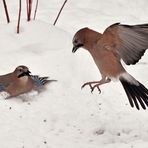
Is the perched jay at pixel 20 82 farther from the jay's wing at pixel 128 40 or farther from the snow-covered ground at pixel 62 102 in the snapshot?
the jay's wing at pixel 128 40

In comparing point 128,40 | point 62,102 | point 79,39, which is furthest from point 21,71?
point 128,40

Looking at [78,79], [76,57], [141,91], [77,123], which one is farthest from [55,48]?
[141,91]

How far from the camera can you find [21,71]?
4445 mm

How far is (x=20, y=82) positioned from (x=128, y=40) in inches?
50.8

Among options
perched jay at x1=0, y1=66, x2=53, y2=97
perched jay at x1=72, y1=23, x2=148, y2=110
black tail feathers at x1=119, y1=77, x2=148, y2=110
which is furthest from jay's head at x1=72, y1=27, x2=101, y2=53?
perched jay at x1=0, y1=66, x2=53, y2=97

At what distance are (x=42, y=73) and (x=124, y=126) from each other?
1087mm

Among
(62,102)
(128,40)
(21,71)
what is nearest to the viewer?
(128,40)

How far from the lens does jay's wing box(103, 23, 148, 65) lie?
11.4 feet

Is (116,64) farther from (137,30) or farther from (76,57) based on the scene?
(76,57)

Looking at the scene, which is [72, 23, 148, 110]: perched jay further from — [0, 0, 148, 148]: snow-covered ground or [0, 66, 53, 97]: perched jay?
[0, 66, 53, 97]: perched jay

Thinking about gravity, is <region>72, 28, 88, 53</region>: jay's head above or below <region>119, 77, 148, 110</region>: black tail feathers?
above

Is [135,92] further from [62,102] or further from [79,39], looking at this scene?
[62,102]

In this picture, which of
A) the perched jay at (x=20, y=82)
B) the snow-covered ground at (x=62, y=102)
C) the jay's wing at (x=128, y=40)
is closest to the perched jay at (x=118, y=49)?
the jay's wing at (x=128, y=40)

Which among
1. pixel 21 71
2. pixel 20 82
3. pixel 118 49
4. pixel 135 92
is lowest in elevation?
pixel 20 82
